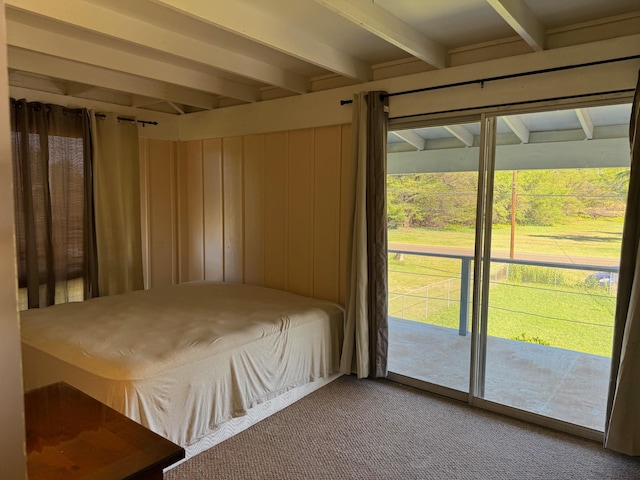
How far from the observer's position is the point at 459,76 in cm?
296

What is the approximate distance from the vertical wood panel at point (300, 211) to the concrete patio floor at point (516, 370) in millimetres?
891

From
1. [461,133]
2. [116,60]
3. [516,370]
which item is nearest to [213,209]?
[116,60]

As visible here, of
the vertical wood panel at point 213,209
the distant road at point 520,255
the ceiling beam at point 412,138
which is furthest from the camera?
the vertical wood panel at point 213,209

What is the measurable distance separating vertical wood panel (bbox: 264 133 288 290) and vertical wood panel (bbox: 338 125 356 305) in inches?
24.6

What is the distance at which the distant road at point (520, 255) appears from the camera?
271 centimetres

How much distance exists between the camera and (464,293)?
10.5 feet

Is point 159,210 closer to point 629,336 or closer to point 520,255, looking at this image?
point 520,255

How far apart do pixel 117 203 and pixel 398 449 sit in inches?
128

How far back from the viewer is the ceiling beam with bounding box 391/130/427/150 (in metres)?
3.33

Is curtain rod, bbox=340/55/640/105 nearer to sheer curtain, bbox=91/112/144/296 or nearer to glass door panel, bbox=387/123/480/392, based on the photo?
glass door panel, bbox=387/123/480/392

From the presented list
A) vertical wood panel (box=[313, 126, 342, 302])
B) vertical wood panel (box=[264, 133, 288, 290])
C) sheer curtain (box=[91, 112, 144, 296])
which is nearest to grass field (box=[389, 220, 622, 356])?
vertical wood panel (box=[313, 126, 342, 302])

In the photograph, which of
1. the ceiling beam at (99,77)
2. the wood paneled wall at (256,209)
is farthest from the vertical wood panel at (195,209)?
the ceiling beam at (99,77)

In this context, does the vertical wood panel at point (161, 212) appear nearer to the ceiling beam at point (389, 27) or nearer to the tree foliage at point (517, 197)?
the tree foliage at point (517, 197)

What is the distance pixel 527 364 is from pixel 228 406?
205 cm
